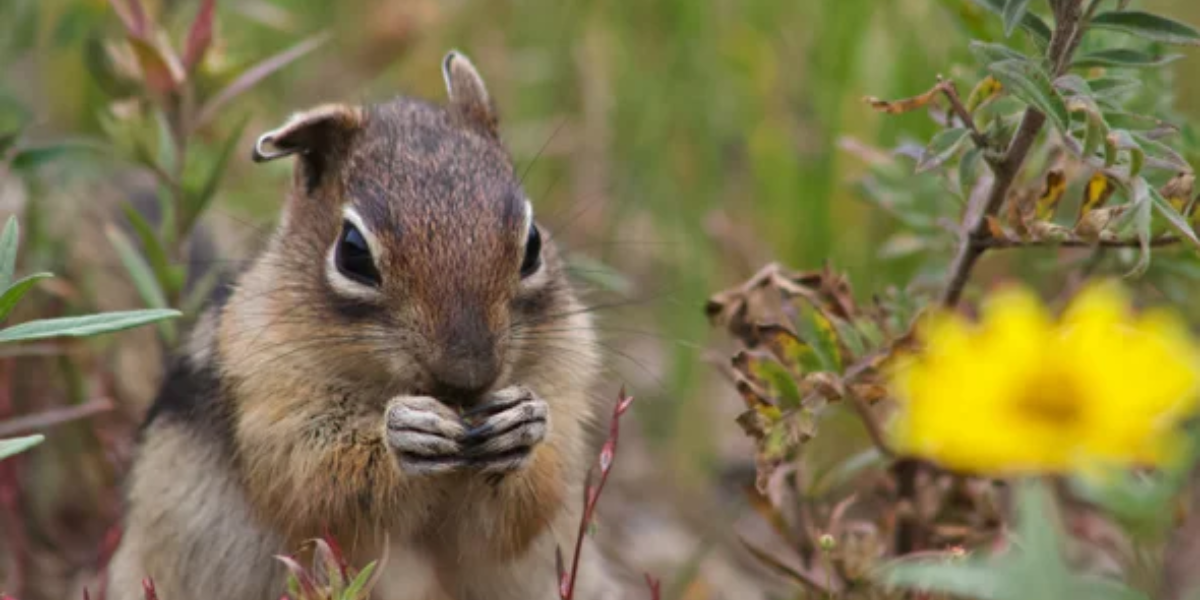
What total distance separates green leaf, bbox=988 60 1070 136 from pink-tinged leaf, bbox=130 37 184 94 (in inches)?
75.8

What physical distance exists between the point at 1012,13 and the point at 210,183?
1894mm

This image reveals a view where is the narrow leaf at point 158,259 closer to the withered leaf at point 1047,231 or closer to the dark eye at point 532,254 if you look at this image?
the dark eye at point 532,254

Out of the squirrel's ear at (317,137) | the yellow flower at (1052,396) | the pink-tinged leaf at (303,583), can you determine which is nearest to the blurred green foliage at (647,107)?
the squirrel's ear at (317,137)

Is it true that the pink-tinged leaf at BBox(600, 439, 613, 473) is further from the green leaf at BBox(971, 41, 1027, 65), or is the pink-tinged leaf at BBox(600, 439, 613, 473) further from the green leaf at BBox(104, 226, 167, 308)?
the green leaf at BBox(104, 226, 167, 308)

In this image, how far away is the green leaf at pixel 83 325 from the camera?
2.24m

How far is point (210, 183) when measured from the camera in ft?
11.1

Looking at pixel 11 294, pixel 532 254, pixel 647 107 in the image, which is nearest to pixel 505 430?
pixel 532 254

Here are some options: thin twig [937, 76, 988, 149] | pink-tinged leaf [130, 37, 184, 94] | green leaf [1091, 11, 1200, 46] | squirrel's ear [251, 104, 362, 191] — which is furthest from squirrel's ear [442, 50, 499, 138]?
green leaf [1091, 11, 1200, 46]

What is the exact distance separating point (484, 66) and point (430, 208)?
9.01 ft

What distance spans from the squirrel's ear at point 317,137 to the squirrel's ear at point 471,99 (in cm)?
24

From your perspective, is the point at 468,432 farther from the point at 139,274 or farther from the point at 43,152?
the point at 43,152

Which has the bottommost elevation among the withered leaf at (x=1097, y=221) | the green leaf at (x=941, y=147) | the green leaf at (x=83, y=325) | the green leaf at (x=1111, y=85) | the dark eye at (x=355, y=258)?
the dark eye at (x=355, y=258)

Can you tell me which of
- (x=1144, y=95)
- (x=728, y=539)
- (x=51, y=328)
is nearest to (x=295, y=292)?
(x=51, y=328)

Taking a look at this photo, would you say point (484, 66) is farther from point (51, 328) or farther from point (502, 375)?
point (51, 328)
